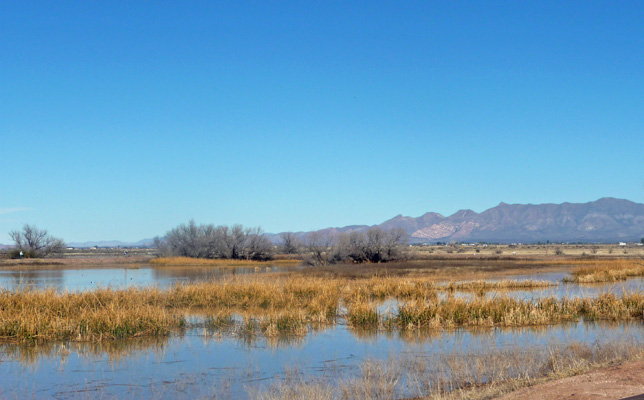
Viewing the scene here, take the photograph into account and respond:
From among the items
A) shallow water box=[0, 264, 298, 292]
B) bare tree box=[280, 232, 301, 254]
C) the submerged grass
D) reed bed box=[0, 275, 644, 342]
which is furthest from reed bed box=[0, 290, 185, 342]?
bare tree box=[280, 232, 301, 254]

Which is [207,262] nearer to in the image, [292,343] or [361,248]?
[361,248]

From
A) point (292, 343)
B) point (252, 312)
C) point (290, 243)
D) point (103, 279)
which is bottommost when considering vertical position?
point (292, 343)

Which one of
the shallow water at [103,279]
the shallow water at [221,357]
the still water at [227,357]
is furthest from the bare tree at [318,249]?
the shallow water at [221,357]

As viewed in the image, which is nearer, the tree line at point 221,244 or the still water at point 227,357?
the still water at point 227,357

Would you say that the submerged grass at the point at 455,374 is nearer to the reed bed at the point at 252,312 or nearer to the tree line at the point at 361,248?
the reed bed at the point at 252,312

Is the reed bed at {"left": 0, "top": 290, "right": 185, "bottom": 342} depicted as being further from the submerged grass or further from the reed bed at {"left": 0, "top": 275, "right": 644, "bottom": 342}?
the submerged grass

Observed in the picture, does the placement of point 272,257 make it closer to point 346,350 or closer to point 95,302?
point 95,302

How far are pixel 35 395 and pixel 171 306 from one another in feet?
Result: 33.8

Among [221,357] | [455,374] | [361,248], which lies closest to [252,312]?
[221,357]

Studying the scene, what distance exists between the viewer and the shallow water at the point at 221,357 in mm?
10172

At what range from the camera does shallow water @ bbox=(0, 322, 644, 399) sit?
10.2 meters

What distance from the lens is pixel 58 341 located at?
46.3ft

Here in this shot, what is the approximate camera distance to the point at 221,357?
41.2 ft

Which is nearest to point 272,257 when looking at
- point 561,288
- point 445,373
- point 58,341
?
point 561,288
